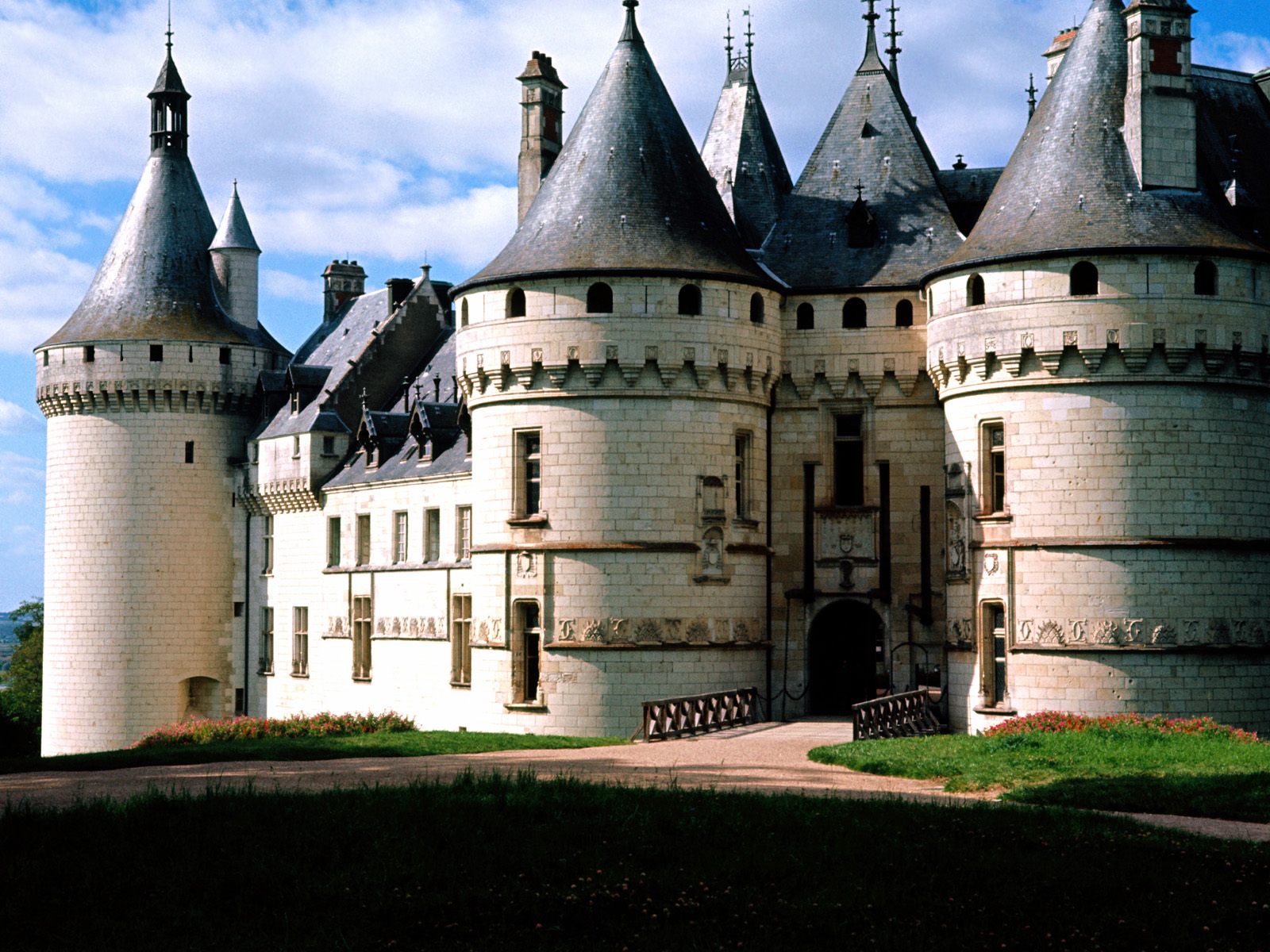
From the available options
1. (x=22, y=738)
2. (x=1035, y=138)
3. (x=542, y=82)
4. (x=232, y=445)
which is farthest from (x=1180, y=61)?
(x=22, y=738)

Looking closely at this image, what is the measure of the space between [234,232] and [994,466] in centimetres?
2948

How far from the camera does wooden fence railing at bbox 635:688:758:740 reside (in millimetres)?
31203

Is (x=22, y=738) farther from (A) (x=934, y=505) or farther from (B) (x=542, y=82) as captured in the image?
(A) (x=934, y=505)

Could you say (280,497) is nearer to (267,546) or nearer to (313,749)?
(267,546)

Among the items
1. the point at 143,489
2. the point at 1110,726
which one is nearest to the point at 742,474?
the point at 1110,726

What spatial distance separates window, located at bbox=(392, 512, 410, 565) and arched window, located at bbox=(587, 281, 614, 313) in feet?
42.9

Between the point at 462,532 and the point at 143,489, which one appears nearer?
the point at 462,532

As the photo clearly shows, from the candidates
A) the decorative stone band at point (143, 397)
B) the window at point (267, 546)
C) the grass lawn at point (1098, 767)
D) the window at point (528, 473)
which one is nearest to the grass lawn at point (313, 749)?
the window at point (528, 473)

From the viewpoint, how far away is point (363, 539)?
157ft

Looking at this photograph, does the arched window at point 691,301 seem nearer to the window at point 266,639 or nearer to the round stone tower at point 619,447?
the round stone tower at point 619,447

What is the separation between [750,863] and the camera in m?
16.2

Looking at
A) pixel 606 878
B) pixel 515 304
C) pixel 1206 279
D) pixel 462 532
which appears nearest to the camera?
pixel 606 878

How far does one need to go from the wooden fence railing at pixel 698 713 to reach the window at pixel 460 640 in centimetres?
861

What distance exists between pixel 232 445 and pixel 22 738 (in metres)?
13.4
